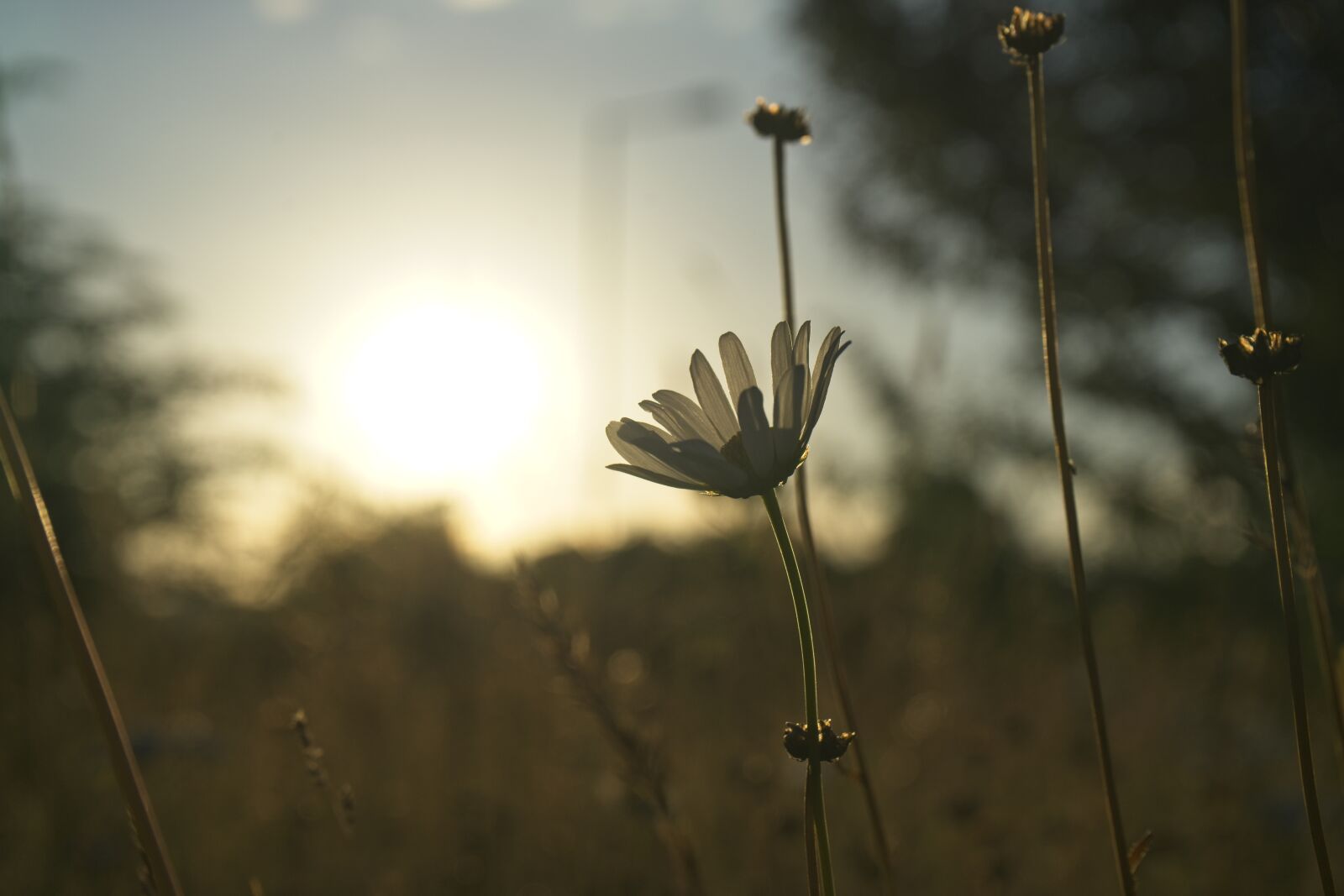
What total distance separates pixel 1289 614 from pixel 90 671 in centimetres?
74

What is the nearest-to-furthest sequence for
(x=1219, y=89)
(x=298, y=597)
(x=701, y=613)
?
(x=701, y=613), (x=298, y=597), (x=1219, y=89)

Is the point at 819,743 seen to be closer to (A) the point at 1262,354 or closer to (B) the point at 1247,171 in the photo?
(A) the point at 1262,354

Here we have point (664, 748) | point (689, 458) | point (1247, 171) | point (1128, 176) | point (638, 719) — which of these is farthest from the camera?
point (1128, 176)

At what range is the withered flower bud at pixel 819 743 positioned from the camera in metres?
0.53

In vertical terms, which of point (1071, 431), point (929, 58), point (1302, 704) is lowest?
point (1302, 704)

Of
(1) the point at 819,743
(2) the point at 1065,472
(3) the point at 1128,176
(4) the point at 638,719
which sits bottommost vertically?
(4) the point at 638,719

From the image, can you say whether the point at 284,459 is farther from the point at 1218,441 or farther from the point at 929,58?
the point at 1218,441

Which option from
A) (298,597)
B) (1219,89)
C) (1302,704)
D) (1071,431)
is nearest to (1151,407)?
(1071,431)

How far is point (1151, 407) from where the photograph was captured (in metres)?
7.08

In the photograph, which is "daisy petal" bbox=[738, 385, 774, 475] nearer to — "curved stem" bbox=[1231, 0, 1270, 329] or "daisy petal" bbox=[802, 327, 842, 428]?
"daisy petal" bbox=[802, 327, 842, 428]

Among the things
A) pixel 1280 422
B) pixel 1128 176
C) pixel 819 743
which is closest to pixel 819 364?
pixel 819 743

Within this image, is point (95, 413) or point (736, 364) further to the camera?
point (95, 413)

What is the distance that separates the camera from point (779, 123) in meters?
0.84

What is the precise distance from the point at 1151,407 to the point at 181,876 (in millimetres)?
6846
